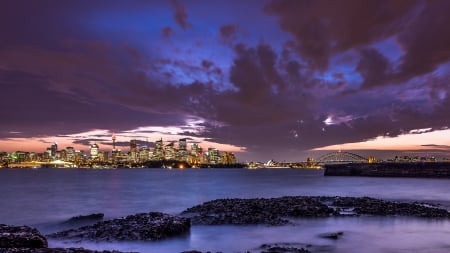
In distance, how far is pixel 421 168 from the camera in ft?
514

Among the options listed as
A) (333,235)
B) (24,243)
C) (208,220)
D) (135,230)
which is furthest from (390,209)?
(24,243)

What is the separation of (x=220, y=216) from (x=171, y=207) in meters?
28.3

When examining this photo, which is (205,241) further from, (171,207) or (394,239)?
(171,207)

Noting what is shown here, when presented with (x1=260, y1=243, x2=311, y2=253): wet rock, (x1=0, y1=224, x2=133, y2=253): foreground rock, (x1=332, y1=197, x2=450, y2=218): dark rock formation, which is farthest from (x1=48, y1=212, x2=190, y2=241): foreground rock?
(x1=332, y1=197, x2=450, y2=218): dark rock formation

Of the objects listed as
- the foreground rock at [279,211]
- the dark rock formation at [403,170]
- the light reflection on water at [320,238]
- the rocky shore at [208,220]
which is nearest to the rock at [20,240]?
the rocky shore at [208,220]

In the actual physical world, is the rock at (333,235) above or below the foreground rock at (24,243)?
below

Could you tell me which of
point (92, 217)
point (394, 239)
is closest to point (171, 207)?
point (92, 217)

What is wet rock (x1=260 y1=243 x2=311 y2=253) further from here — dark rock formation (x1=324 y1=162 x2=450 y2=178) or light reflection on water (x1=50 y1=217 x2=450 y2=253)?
dark rock formation (x1=324 y1=162 x2=450 y2=178)

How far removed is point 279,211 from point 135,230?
1712 cm

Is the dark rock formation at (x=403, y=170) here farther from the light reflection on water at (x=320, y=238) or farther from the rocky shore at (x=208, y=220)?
the light reflection on water at (x=320, y=238)

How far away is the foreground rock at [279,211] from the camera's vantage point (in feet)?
128

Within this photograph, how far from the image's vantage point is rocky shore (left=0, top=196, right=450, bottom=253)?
83.9ft

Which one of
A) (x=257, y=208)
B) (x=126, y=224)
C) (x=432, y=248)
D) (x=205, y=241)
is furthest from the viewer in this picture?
(x=257, y=208)

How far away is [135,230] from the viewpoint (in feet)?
105
